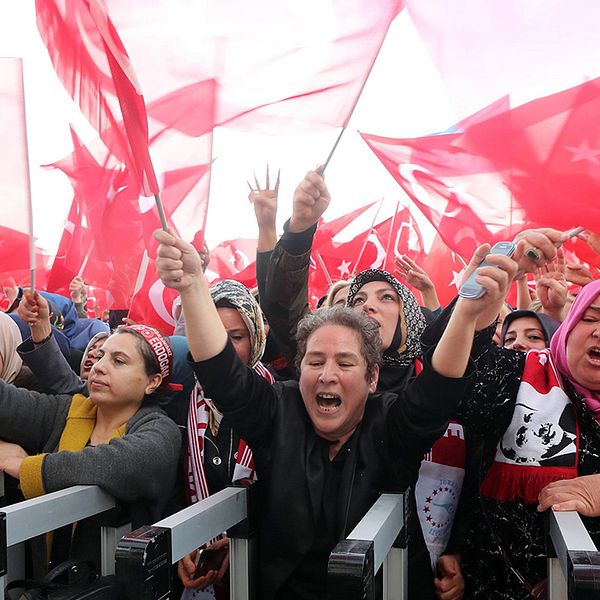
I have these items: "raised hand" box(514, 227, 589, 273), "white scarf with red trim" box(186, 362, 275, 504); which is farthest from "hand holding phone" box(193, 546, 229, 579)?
"raised hand" box(514, 227, 589, 273)

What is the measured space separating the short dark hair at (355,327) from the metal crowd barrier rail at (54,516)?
70 centimetres

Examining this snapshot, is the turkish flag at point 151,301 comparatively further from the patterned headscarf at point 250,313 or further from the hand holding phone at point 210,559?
the hand holding phone at point 210,559

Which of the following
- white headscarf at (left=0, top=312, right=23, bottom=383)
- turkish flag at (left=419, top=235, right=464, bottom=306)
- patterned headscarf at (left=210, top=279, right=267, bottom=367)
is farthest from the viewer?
turkish flag at (left=419, top=235, right=464, bottom=306)

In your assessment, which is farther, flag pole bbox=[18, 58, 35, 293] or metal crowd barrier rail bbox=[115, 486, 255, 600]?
flag pole bbox=[18, 58, 35, 293]

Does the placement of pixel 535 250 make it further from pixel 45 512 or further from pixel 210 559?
pixel 45 512

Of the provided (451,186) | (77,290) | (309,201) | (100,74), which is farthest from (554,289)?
(77,290)

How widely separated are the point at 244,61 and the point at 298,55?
240 mm

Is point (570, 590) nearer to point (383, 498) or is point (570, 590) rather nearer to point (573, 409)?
point (383, 498)

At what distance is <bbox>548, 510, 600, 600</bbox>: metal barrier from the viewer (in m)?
1.29

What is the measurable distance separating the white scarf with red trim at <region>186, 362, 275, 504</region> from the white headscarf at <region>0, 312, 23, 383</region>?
90cm

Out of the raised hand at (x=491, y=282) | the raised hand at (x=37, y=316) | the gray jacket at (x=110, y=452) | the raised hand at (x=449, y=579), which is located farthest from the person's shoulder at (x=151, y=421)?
the raised hand at (x=491, y=282)

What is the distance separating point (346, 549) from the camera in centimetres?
139

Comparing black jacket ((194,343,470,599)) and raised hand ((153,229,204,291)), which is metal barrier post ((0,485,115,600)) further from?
raised hand ((153,229,204,291))

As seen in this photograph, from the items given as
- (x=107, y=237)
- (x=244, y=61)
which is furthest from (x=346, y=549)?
(x=107, y=237)
